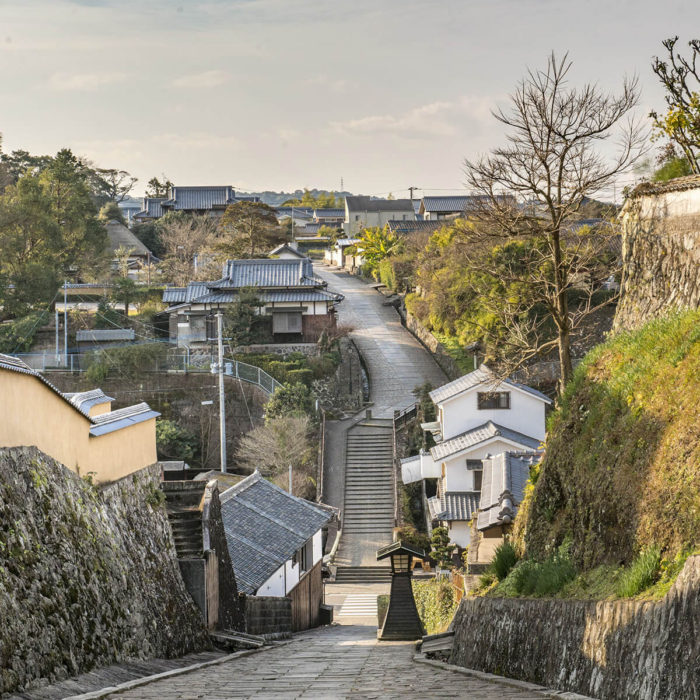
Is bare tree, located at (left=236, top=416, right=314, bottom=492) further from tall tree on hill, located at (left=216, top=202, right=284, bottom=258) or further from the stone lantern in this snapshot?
tall tree on hill, located at (left=216, top=202, right=284, bottom=258)

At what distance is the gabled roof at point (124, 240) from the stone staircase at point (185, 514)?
5354 cm

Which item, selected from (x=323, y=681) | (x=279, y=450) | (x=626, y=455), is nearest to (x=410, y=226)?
(x=279, y=450)

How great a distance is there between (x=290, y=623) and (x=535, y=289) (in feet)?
28.3

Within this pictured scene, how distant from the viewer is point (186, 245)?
60438mm

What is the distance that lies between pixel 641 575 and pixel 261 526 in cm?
1427

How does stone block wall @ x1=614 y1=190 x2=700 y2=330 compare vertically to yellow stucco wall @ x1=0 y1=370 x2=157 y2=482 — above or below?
above

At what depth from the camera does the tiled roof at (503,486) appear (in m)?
17.5

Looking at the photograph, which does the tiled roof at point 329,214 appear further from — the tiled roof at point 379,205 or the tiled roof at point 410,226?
the tiled roof at point 410,226

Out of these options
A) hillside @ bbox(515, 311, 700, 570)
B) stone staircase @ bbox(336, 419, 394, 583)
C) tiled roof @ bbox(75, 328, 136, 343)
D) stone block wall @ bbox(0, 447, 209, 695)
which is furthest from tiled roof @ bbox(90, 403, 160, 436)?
tiled roof @ bbox(75, 328, 136, 343)

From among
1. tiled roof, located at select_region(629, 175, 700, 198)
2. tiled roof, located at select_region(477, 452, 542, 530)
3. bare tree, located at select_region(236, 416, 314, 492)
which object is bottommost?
bare tree, located at select_region(236, 416, 314, 492)

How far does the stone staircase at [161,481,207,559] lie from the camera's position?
14172 mm

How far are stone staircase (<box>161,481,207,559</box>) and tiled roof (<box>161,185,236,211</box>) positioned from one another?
5666 cm

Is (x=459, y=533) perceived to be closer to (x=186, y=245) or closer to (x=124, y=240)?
(x=186, y=245)

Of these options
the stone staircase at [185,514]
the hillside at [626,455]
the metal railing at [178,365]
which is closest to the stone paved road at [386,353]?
the metal railing at [178,365]
